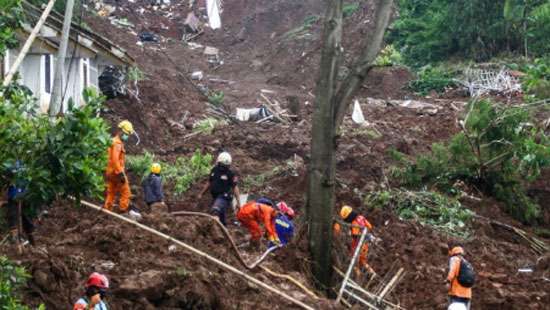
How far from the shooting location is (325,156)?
1123 centimetres

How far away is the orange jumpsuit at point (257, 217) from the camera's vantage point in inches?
501

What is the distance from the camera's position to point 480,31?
105ft

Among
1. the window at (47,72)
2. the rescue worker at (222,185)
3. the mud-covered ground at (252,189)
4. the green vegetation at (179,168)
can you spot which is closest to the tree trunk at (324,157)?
the mud-covered ground at (252,189)

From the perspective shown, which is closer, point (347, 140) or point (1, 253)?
point (1, 253)

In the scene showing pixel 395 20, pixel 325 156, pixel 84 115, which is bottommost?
pixel 325 156

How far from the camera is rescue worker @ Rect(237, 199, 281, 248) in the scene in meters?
12.7

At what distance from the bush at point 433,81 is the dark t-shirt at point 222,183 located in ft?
57.7

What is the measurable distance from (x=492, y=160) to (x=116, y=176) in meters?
8.14

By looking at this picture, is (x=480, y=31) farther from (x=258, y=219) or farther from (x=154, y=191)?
(x=258, y=219)

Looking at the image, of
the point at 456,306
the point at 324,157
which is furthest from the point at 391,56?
the point at 456,306

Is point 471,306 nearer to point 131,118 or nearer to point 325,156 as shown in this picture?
point 325,156

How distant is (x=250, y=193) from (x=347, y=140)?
16.6ft

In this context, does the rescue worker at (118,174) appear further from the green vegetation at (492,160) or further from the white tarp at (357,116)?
the white tarp at (357,116)

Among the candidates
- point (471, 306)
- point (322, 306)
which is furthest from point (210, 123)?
point (322, 306)
